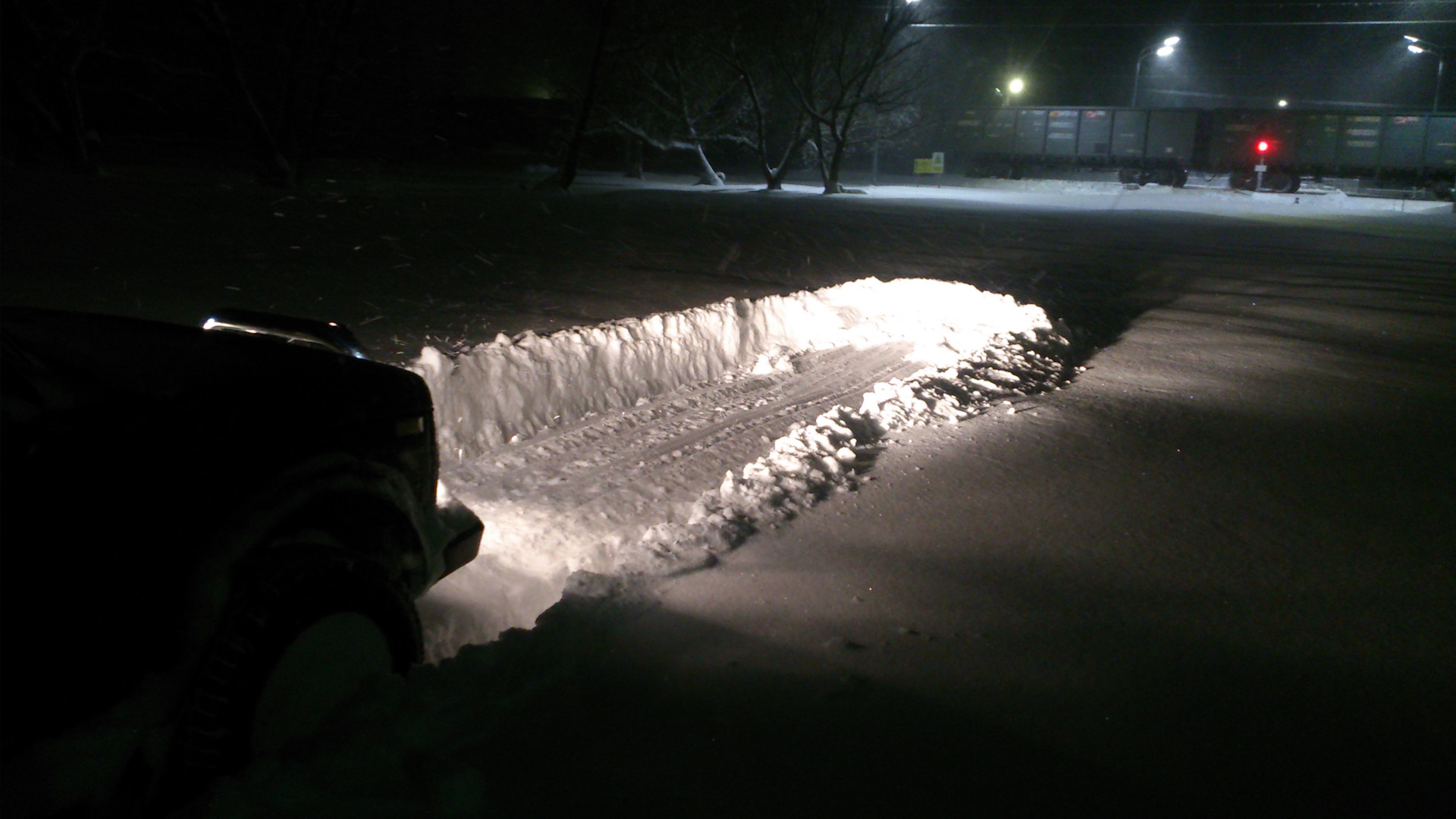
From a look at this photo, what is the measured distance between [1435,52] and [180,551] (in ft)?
180

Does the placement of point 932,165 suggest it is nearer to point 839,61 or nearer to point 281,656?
point 839,61

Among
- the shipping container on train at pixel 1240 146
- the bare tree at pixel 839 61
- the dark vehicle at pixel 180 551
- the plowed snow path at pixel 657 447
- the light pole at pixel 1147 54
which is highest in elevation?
the light pole at pixel 1147 54

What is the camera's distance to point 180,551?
2.27 metres

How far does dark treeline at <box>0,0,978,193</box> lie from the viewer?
870 inches

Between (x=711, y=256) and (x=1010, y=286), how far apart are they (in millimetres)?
3904

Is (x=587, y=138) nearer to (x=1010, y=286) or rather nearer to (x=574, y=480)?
(x=1010, y=286)

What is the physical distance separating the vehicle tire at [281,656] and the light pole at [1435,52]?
151ft

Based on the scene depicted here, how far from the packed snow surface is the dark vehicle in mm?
1124

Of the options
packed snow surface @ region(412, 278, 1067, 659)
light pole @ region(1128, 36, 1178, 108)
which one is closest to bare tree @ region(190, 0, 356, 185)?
packed snow surface @ region(412, 278, 1067, 659)

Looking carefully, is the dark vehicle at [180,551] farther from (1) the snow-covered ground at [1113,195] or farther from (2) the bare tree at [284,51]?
(1) the snow-covered ground at [1113,195]

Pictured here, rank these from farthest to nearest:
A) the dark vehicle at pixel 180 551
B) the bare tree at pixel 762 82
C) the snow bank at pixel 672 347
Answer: the bare tree at pixel 762 82 < the snow bank at pixel 672 347 < the dark vehicle at pixel 180 551

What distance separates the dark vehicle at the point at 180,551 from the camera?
78.7 inches

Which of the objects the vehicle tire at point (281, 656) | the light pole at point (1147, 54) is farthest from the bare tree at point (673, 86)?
the vehicle tire at point (281, 656)

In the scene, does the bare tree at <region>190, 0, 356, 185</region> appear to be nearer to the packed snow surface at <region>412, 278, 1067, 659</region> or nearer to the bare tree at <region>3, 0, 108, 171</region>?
the bare tree at <region>3, 0, 108, 171</region>
